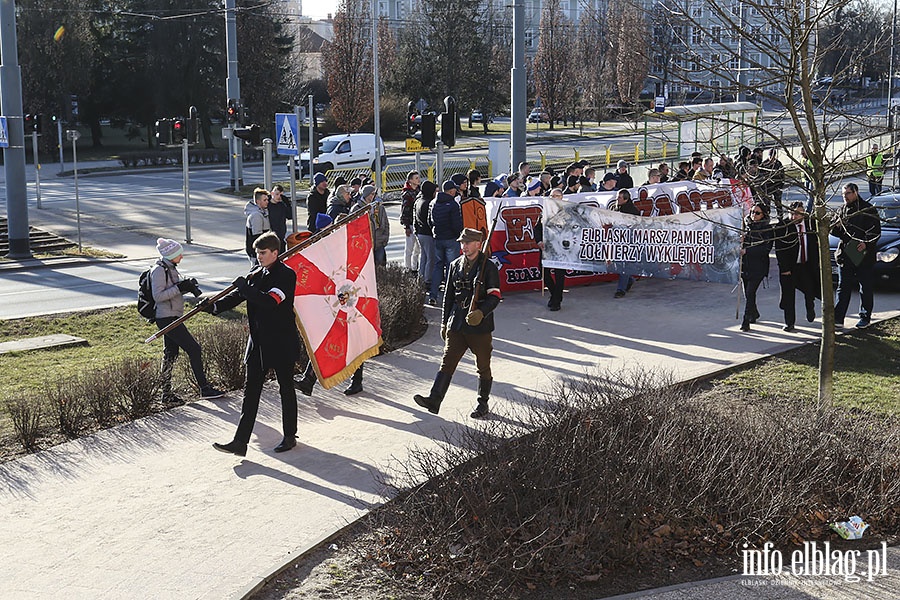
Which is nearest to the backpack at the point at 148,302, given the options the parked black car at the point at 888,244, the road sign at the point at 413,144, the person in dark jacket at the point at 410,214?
the person in dark jacket at the point at 410,214

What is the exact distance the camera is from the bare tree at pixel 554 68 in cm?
6500

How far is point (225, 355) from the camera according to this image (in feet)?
35.9

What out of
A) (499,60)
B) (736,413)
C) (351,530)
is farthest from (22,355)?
(499,60)

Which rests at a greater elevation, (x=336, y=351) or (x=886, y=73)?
(x=886, y=73)

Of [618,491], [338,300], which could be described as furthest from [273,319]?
[618,491]

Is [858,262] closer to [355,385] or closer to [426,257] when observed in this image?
[426,257]

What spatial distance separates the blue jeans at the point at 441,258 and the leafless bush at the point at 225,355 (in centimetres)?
428

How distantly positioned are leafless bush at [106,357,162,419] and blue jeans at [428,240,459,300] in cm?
571

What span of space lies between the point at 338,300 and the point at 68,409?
2.68m

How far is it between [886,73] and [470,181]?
6637 mm

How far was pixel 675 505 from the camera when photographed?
658cm

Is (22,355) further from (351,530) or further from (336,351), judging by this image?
(351,530)

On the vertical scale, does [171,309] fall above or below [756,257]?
below

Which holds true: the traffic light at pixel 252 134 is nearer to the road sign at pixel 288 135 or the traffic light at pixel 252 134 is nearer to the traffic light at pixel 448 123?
the road sign at pixel 288 135
